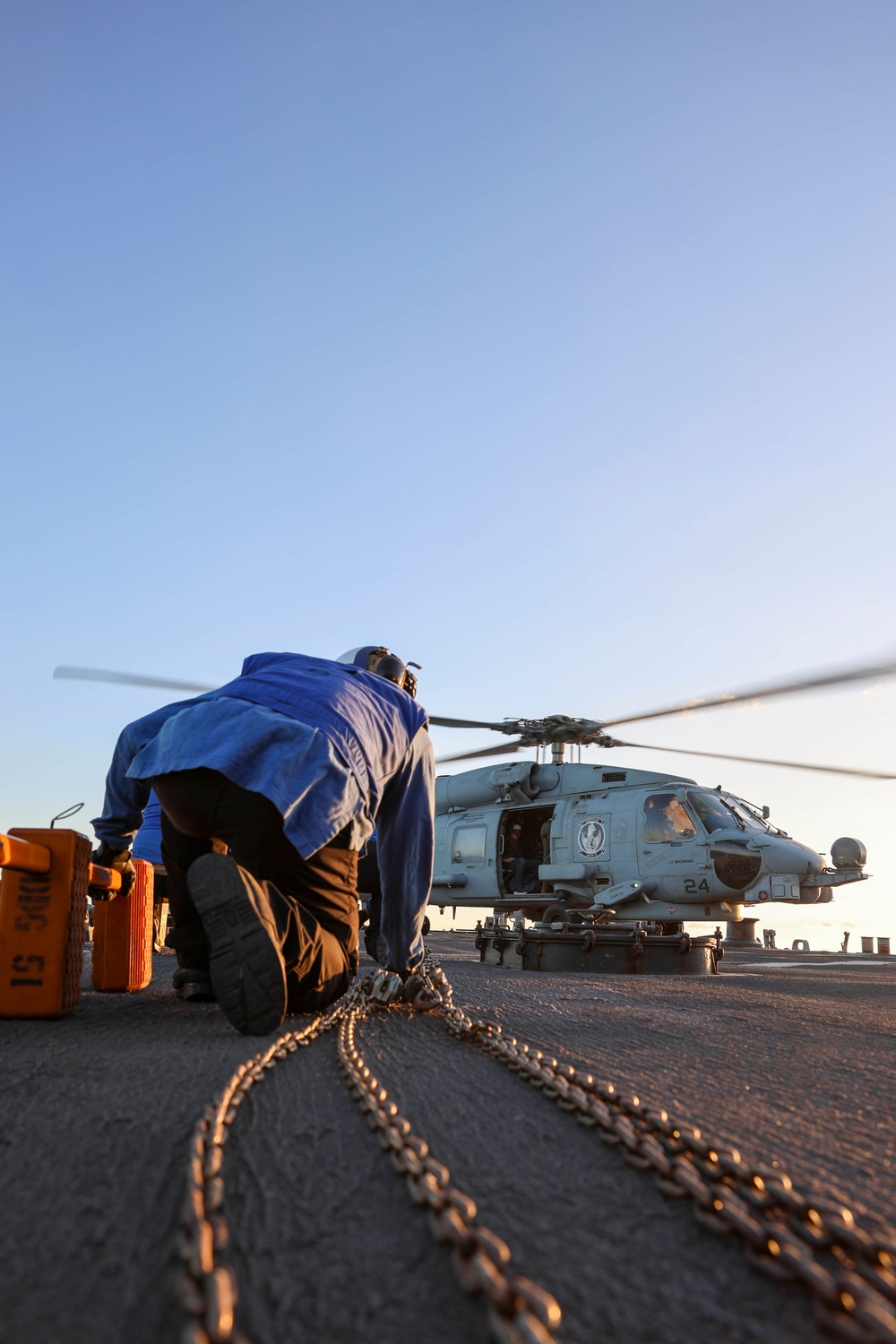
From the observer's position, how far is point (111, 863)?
3.66 meters

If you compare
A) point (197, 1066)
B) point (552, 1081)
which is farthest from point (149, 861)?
point (552, 1081)

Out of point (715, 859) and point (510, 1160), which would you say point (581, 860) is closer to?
point (715, 859)

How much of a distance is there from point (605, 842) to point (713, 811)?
60.7 inches

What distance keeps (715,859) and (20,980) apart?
10.5 meters

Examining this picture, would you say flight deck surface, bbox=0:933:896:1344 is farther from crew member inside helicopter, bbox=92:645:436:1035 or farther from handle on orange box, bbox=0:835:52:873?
handle on orange box, bbox=0:835:52:873

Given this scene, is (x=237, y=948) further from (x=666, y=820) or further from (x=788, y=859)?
(x=788, y=859)

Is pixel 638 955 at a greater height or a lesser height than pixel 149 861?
lesser

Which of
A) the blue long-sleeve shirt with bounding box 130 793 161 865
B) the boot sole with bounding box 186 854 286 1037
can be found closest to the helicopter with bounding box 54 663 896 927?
the blue long-sleeve shirt with bounding box 130 793 161 865

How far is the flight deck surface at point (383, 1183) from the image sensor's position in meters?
0.80

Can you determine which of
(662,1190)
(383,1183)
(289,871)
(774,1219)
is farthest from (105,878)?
(774,1219)

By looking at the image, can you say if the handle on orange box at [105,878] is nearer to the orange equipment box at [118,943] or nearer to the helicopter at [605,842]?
the orange equipment box at [118,943]

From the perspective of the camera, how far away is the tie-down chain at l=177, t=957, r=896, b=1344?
719 millimetres

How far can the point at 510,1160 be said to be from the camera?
1266 millimetres

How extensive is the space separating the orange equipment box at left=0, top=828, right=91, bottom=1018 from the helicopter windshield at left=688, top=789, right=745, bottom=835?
10456mm
